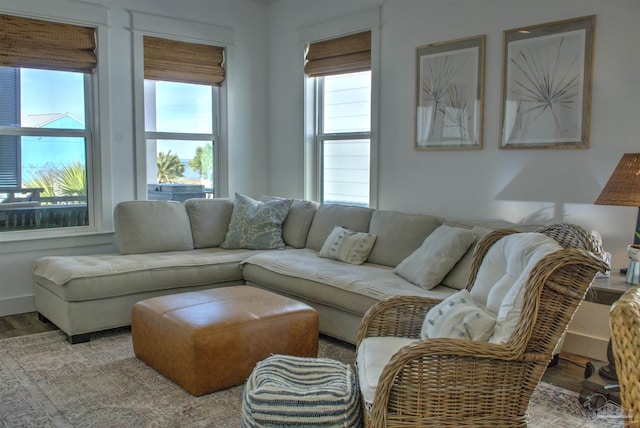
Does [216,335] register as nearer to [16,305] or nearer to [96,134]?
[16,305]

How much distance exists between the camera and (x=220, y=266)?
423cm

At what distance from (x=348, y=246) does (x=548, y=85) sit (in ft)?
5.45

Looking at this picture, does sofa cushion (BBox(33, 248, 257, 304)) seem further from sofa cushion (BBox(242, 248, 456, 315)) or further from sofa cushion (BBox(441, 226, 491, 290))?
sofa cushion (BBox(441, 226, 491, 290))

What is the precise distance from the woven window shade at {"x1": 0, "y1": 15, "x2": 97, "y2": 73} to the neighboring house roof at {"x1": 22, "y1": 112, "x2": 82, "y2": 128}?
0.36m

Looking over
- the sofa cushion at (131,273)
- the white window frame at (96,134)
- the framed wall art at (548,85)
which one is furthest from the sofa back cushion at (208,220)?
the framed wall art at (548,85)

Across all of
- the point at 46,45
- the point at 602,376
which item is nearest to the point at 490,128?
the point at 602,376

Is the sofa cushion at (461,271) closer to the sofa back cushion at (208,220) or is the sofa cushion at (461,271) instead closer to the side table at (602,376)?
Result: the side table at (602,376)

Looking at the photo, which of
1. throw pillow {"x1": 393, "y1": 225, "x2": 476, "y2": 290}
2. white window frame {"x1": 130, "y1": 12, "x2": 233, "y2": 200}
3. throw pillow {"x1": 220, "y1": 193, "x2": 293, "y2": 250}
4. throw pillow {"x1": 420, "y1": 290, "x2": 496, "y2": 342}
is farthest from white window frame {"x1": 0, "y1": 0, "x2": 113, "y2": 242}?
throw pillow {"x1": 420, "y1": 290, "x2": 496, "y2": 342}

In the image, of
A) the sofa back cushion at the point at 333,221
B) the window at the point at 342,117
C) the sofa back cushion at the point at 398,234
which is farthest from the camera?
the window at the point at 342,117

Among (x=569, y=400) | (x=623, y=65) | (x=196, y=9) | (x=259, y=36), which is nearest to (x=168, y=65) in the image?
Answer: (x=196, y=9)

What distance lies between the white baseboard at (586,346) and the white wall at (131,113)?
3.20m

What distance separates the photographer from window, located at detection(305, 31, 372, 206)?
4.84 meters

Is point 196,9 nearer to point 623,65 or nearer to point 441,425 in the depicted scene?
point 623,65

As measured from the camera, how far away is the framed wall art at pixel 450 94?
12.9 ft
